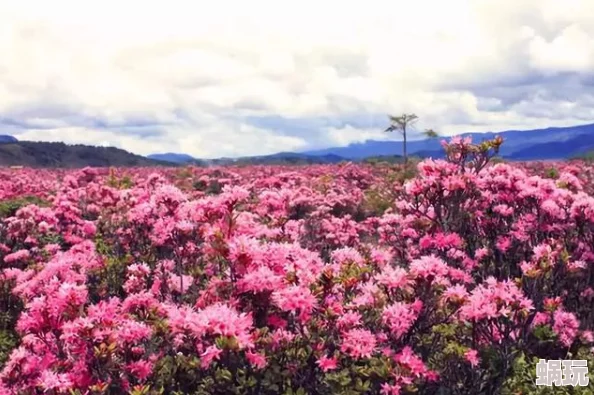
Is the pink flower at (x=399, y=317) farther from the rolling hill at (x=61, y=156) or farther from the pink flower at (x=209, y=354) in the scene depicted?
the rolling hill at (x=61, y=156)

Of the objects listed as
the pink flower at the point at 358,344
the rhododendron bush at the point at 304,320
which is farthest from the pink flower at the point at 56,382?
the pink flower at the point at 358,344

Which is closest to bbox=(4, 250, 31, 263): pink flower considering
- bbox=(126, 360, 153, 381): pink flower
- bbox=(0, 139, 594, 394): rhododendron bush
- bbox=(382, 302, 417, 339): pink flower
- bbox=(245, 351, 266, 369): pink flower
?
bbox=(0, 139, 594, 394): rhododendron bush

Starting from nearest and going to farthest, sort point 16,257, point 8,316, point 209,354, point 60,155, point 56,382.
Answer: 1. point 209,354
2. point 56,382
3. point 8,316
4. point 16,257
5. point 60,155

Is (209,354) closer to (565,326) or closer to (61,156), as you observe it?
(565,326)

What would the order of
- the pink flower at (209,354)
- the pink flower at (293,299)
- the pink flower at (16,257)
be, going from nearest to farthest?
the pink flower at (209,354) < the pink flower at (293,299) < the pink flower at (16,257)

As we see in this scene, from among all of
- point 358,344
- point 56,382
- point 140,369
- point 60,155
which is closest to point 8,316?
point 56,382

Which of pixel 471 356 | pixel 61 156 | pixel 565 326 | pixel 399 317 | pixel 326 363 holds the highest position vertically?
pixel 61 156

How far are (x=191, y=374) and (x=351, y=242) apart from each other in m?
7.17

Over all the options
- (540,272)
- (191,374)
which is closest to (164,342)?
(191,374)

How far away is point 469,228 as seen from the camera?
341 inches

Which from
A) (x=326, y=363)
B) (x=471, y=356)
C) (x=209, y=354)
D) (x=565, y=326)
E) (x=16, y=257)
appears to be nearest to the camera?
(x=209, y=354)

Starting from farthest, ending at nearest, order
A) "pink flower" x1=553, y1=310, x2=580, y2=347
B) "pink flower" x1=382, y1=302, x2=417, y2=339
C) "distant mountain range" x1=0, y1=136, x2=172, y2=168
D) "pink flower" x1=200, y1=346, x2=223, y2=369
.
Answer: "distant mountain range" x1=0, y1=136, x2=172, y2=168, "pink flower" x1=553, y1=310, x2=580, y2=347, "pink flower" x1=382, y1=302, x2=417, y2=339, "pink flower" x1=200, y1=346, x2=223, y2=369

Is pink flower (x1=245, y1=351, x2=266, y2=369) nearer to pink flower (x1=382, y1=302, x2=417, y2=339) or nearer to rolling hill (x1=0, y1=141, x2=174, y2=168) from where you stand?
pink flower (x1=382, y1=302, x2=417, y2=339)

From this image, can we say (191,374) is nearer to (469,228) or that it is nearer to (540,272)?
(540,272)
